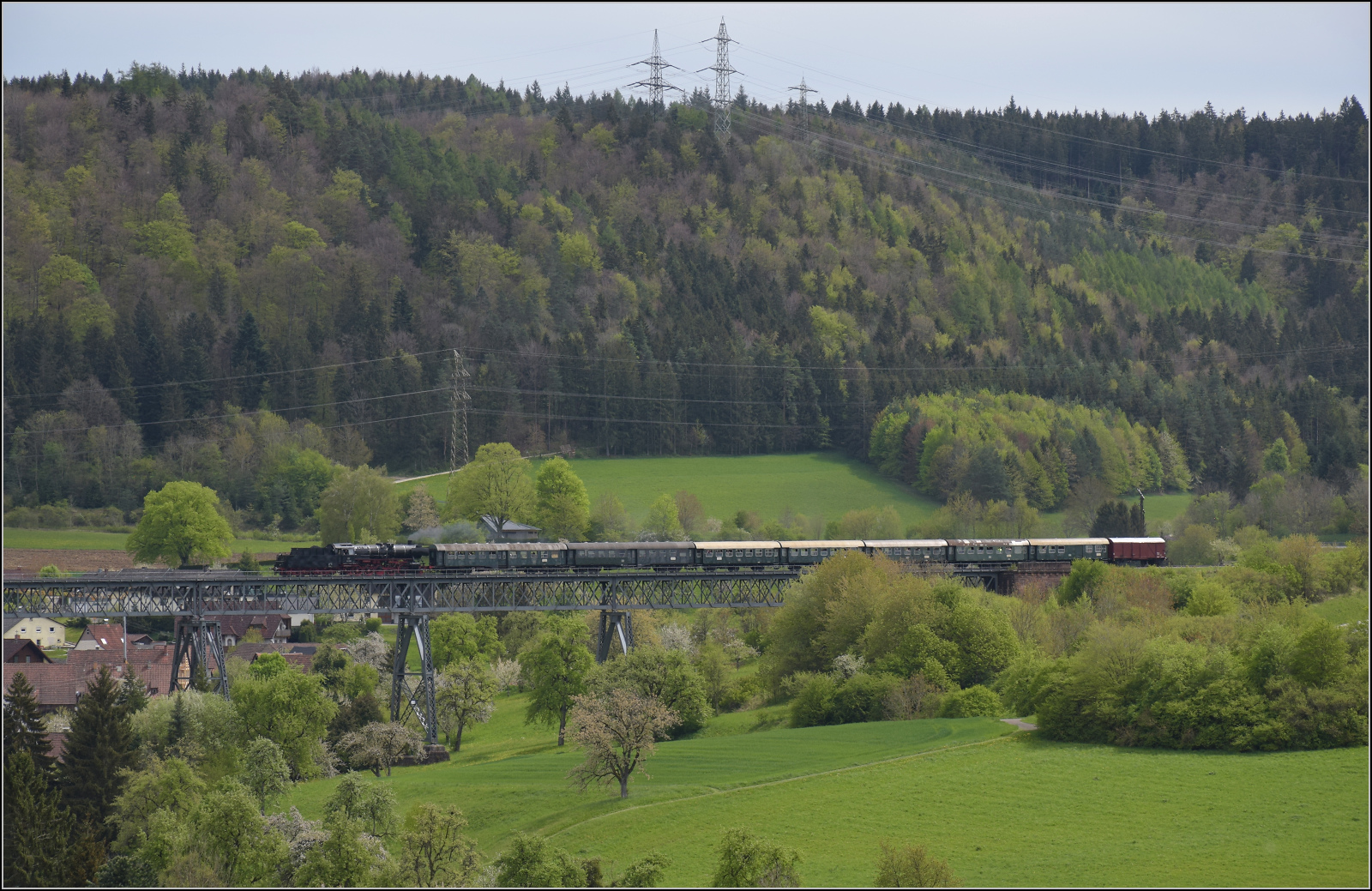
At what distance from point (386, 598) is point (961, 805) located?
3710 centimetres

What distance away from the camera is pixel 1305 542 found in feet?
280

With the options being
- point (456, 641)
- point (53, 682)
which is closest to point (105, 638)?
point (53, 682)

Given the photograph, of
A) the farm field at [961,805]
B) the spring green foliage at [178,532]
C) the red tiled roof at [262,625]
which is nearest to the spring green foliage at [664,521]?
the red tiled roof at [262,625]

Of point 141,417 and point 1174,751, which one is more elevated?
point 141,417

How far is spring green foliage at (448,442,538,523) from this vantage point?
374 ft

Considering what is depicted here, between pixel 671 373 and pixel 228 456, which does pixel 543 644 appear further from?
pixel 671 373

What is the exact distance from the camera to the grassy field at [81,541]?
107 meters

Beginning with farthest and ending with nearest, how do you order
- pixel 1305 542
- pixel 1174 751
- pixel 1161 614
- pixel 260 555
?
pixel 260 555 < pixel 1305 542 < pixel 1161 614 < pixel 1174 751

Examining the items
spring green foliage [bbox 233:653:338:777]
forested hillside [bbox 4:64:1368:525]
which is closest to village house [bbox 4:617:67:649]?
forested hillside [bbox 4:64:1368:525]

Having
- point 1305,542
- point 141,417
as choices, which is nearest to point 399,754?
point 1305,542

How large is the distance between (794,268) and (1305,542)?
339 feet

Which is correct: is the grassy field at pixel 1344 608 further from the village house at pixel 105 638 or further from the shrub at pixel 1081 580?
the village house at pixel 105 638

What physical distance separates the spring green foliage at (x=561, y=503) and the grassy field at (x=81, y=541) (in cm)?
1922

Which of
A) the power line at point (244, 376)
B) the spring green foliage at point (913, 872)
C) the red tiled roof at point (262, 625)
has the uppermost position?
the power line at point (244, 376)
